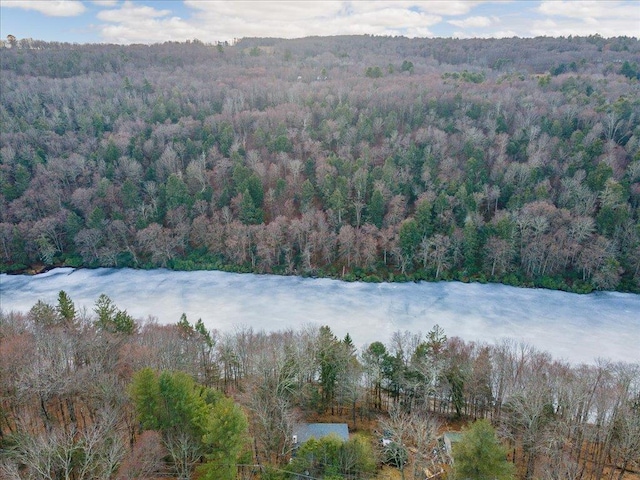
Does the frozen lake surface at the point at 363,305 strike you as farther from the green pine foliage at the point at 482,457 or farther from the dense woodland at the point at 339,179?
the green pine foliage at the point at 482,457

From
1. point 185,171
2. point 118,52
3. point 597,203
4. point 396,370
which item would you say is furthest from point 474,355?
point 118,52

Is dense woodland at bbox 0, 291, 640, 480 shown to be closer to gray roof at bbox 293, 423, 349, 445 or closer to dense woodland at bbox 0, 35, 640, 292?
gray roof at bbox 293, 423, 349, 445

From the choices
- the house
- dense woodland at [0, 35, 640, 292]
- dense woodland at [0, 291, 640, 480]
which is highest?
dense woodland at [0, 35, 640, 292]

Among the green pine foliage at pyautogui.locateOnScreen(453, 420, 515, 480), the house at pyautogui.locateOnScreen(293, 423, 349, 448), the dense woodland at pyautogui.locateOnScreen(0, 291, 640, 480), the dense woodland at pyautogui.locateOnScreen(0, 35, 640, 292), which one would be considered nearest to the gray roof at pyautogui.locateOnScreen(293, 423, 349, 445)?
the house at pyautogui.locateOnScreen(293, 423, 349, 448)

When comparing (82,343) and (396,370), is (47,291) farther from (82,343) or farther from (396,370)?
(396,370)

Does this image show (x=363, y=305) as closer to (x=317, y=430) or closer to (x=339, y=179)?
(x=339, y=179)

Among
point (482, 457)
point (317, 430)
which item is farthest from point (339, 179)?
point (482, 457)

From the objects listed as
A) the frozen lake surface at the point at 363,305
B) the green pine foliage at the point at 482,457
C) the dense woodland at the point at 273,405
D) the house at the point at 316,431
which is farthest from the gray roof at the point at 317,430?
the frozen lake surface at the point at 363,305
